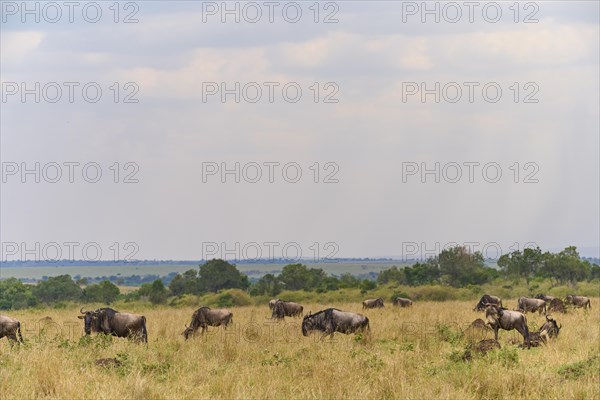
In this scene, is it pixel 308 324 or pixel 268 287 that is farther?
pixel 268 287

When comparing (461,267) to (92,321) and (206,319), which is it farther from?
(92,321)

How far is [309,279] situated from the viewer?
67812 millimetres

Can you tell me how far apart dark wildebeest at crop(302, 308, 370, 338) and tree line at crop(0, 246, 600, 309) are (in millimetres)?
32494

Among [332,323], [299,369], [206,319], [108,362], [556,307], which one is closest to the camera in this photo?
[299,369]

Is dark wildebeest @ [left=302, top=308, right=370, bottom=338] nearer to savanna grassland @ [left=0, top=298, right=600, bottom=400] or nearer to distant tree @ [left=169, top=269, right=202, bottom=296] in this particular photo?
savanna grassland @ [left=0, top=298, right=600, bottom=400]

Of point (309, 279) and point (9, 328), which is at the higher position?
point (9, 328)

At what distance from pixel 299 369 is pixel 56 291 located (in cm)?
4666

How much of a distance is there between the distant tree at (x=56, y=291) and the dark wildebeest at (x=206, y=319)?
3439 cm

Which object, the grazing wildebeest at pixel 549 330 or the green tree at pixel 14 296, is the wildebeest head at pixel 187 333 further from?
the green tree at pixel 14 296

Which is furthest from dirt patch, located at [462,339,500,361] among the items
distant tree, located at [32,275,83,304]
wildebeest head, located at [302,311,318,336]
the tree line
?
distant tree, located at [32,275,83,304]

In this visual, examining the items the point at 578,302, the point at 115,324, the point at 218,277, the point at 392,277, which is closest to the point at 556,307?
the point at 578,302

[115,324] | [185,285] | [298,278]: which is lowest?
[185,285]

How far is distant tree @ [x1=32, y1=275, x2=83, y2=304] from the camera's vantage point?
5762 cm

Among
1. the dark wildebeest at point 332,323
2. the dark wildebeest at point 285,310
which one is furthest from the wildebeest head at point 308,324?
the dark wildebeest at point 285,310
